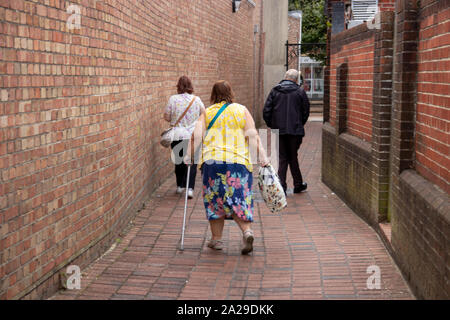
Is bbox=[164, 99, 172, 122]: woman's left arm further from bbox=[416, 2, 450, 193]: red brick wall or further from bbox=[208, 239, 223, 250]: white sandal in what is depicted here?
bbox=[416, 2, 450, 193]: red brick wall

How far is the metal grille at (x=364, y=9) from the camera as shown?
10598mm

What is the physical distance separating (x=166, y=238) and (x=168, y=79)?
4.50 m

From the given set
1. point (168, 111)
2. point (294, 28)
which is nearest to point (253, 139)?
point (168, 111)

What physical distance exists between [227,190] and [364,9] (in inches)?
221

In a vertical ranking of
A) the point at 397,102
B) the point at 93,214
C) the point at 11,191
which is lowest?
the point at 93,214

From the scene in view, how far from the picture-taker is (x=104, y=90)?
253 inches

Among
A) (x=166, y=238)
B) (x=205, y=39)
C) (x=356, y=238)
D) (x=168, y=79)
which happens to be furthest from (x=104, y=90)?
(x=205, y=39)

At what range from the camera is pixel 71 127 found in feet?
17.5

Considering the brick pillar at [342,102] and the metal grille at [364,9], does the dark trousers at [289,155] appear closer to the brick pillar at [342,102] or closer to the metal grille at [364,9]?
the brick pillar at [342,102]

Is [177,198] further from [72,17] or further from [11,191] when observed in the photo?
[11,191]

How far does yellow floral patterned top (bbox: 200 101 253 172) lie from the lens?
6.38 metres

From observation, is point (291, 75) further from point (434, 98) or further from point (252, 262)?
point (434, 98)

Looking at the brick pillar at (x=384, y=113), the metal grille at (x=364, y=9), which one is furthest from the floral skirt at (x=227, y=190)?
the metal grille at (x=364, y=9)

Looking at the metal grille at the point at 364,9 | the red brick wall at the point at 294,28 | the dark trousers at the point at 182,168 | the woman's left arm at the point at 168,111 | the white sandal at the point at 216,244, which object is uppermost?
the red brick wall at the point at 294,28
